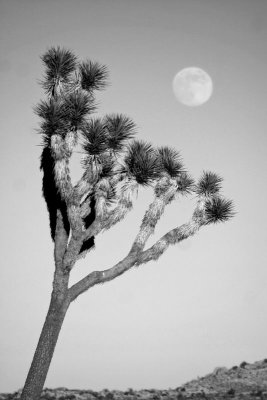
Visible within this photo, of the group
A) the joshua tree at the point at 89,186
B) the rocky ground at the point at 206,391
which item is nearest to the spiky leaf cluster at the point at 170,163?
the joshua tree at the point at 89,186

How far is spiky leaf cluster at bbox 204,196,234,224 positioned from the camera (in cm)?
1067

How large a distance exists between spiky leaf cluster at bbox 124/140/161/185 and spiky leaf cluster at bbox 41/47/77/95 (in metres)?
3.01

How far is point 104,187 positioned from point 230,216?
3.91m

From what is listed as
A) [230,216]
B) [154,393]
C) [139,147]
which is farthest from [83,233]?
[154,393]

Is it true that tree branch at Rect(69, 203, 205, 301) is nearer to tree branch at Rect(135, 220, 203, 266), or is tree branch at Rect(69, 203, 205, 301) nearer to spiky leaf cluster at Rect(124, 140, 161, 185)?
tree branch at Rect(135, 220, 203, 266)

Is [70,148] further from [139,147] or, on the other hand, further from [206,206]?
[206,206]

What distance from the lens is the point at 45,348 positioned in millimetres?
8531

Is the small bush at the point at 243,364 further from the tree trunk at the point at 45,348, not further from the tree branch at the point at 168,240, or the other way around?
the tree trunk at the point at 45,348

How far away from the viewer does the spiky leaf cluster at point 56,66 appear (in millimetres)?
10812

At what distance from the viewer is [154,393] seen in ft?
48.8

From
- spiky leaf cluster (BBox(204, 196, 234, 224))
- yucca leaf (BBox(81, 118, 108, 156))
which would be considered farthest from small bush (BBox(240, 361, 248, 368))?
yucca leaf (BBox(81, 118, 108, 156))

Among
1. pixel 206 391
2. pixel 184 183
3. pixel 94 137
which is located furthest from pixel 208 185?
pixel 206 391

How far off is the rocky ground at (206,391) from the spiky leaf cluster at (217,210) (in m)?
6.31

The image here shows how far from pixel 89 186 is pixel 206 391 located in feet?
32.3
